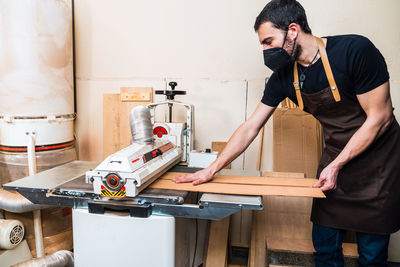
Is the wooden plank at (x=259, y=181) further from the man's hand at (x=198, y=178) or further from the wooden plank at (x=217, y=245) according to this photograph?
the wooden plank at (x=217, y=245)

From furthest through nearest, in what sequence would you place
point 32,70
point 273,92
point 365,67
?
point 32,70 < point 273,92 < point 365,67

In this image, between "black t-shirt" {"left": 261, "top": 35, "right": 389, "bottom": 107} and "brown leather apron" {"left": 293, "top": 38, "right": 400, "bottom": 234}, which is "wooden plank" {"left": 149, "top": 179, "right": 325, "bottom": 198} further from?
"black t-shirt" {"left": 261, "top": 35, "right": 389, "bottom": 107}

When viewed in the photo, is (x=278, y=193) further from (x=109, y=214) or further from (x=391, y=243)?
(x=391, y=243)

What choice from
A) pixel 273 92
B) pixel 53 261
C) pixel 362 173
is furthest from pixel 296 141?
pixel 53 261

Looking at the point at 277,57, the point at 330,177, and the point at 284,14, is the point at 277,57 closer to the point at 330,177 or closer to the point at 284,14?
the point at 284,14

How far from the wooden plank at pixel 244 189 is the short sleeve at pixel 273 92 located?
1.63ft

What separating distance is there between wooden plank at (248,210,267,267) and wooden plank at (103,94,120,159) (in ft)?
4.26

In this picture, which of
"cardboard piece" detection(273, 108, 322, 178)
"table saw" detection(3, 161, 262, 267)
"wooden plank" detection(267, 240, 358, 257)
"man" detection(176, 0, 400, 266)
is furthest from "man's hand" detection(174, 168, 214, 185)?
"cardboard piece" detection(273, 108, 322, 178)

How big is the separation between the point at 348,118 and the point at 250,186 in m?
0.57

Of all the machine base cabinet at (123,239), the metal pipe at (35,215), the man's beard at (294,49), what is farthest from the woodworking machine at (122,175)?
the metal pipe at (35,215)

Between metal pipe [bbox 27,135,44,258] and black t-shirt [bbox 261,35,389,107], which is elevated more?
black t-shirt [bbox 261,35,389,107]

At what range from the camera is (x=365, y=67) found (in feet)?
4.13

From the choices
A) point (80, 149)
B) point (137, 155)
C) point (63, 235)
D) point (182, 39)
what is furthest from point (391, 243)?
point (80, 149)

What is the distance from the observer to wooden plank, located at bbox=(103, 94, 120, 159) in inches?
99.5
